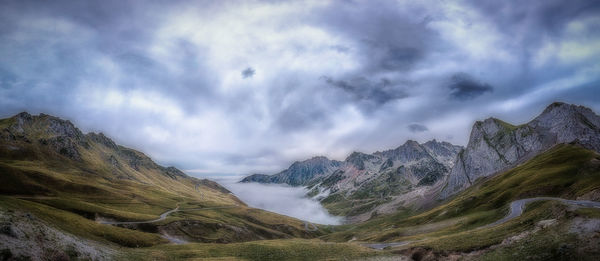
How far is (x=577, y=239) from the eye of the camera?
35406mm

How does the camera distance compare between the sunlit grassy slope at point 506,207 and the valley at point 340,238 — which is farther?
the sunlit grassy slope at point 506,207

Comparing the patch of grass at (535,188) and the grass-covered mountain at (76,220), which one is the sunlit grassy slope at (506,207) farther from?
the grass-covered mountain at (76,220)

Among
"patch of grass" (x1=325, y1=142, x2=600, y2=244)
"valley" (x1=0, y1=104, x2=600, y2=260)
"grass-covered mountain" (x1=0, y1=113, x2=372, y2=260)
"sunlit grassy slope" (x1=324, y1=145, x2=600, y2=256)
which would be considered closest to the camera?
"grass-covered mountain" (x1=0, y1=113, x2=372, y2=260)

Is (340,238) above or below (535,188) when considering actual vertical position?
below

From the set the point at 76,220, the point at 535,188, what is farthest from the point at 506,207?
the point at 76,220

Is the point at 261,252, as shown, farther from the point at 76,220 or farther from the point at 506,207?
the point at 506,207

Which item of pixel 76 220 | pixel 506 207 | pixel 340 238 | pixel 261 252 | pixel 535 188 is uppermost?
pixel 76 220

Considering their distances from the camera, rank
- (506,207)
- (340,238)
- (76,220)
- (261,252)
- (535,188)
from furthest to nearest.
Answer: (340,238) < (535,188) < (506,207) < (76,220) < (261,252)

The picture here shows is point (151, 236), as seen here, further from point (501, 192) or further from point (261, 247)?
point (501, 192)

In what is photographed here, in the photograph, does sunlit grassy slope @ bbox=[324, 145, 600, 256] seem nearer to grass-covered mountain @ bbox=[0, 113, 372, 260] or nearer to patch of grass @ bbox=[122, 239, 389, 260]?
patch of grass @ bbox=[122, 239, 389, 260]

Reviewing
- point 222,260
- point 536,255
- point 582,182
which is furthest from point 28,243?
point 582,182

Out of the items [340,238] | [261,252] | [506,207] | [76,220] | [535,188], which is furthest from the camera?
[340,238]

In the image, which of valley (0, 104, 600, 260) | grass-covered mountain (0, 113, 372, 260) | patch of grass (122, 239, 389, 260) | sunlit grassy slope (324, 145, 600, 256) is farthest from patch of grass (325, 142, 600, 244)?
grass-covered mountain (0, 113, 372, 260)

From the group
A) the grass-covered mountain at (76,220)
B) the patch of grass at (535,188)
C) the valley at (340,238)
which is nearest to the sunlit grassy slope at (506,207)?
the patch of grass at (535,188)
